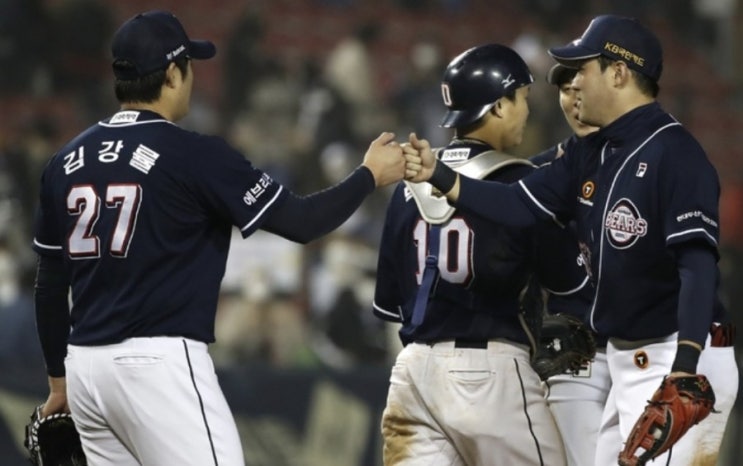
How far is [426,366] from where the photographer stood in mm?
4590

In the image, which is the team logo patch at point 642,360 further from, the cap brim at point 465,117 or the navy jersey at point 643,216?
the cap brim at point 465,117

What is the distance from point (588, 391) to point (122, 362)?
1682mm

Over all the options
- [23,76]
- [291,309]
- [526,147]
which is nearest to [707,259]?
[291,309]

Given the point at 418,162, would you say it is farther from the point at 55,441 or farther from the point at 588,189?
the point at 55,441

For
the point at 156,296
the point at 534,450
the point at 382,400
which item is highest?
the point at 156,296

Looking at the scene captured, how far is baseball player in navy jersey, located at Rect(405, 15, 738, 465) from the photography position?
3.96 metres

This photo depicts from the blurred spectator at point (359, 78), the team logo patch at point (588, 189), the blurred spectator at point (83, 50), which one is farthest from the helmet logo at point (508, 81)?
the blurred spectator at point (83, 50)

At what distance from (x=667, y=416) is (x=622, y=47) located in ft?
3.80

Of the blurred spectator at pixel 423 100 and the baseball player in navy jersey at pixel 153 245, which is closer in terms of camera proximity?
the baseball player in navy jersey at pixel 153 245

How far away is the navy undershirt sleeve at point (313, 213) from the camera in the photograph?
13.4 ft

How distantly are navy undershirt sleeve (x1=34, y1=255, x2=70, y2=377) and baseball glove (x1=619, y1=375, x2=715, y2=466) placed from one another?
5.85 ft

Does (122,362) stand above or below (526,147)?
below

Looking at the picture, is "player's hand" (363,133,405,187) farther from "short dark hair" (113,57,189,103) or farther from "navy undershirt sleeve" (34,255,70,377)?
"navy undershirt sleeve" (34,255,70,377)

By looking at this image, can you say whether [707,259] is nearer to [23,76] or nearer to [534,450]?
[534,450]
